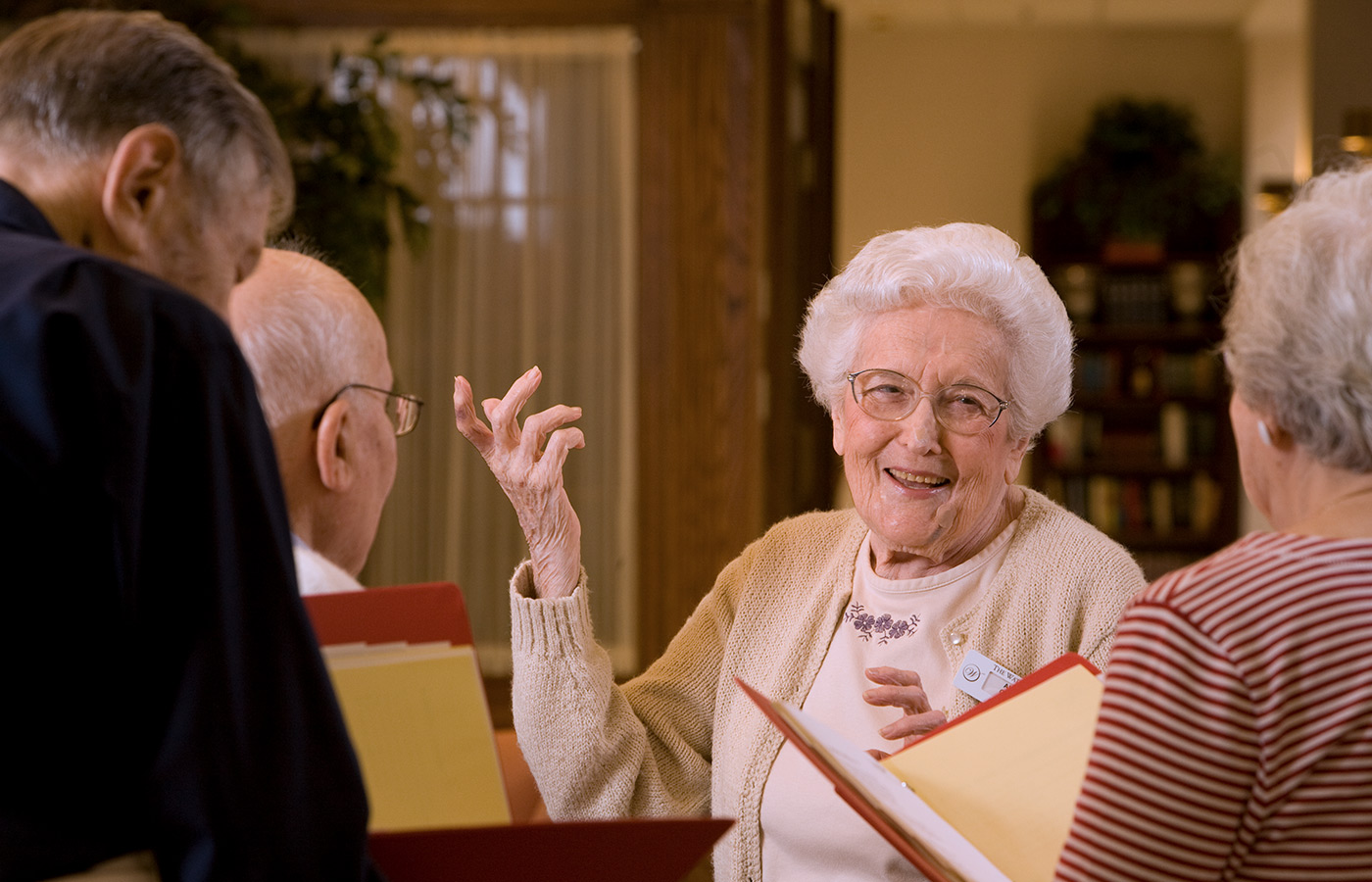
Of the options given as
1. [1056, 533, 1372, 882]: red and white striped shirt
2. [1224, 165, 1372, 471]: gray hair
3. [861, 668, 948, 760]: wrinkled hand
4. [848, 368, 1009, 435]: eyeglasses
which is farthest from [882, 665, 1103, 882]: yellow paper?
[848, 368, 1009, 435]: eyeglasses

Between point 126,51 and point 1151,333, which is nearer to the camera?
point 126,51

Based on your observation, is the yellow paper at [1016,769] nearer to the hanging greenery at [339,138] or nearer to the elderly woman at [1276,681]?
the elderly woman at [1276,681]

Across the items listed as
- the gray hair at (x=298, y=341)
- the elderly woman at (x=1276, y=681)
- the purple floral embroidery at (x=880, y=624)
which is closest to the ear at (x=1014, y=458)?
the purple floral embroidery at (x=880, y=624)

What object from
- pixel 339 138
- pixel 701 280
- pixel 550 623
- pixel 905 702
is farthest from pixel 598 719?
pixel 339 138

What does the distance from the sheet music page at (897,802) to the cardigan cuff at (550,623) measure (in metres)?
0.50

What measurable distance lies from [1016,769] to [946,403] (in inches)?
23.4

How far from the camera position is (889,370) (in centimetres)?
163

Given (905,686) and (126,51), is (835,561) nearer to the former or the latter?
(905,686)

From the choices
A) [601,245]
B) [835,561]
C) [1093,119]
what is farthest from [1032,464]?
[835,561]

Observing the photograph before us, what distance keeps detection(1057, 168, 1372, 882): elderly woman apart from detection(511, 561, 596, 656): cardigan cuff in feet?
2.40

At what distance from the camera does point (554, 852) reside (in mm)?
897

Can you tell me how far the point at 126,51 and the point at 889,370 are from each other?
1028 mm

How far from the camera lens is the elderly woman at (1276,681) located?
2.69ft

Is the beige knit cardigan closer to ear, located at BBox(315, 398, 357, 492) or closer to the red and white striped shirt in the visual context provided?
ear, located at BBox(315, 398, 357, 492)
